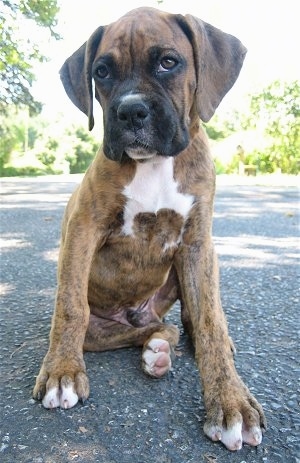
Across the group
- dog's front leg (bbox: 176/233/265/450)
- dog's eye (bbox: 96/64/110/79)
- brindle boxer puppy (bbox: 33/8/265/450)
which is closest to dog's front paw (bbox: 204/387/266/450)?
dog's front leg (bbox: 176/233/265/450)

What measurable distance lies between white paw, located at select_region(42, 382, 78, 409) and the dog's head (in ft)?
3.77

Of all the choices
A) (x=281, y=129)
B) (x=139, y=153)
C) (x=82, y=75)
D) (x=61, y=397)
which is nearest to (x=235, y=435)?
(x=61, y=397)

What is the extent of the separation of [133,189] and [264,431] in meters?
1.31

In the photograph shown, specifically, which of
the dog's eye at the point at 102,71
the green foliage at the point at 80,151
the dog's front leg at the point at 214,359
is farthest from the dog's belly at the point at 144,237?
the green foliage at the point at 80,151

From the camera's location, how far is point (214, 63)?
2.88m

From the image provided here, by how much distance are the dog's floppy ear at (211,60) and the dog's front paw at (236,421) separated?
1.41 metres

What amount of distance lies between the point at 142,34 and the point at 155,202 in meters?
0.87

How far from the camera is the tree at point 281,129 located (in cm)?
2500

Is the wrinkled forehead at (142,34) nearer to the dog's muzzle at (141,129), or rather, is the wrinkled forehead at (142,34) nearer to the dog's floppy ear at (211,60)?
the dog's floppy ear at (211,60)

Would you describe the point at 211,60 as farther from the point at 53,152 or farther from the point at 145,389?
the point at 53,152

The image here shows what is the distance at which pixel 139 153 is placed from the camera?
2723 mm

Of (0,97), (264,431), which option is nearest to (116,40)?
(264,431)

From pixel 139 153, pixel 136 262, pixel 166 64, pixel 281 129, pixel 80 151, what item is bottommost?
pixel 80 151

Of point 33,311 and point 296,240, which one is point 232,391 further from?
point 296,240
